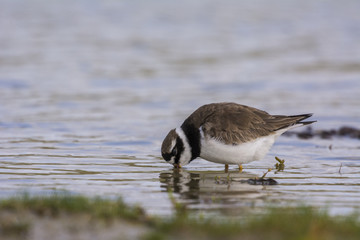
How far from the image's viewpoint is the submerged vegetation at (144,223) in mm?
6715

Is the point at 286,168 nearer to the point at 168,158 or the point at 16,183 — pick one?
the point at 168,158

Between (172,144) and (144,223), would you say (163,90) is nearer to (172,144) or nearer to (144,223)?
(172,144)

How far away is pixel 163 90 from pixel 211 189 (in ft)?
36.9

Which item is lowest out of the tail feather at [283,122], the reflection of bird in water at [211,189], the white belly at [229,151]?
the reflection of bird in water at [211,189]

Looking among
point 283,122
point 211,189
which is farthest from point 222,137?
point 283,122

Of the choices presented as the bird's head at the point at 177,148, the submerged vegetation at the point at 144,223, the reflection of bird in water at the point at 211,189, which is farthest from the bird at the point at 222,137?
the submerged vegetation at the point at 144,223

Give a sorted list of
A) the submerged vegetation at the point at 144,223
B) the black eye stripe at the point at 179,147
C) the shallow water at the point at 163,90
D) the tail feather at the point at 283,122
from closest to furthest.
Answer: the submerged vegetation at the point at 144,223 < the shallow water at the point at 163,90 < the black eye stripe at the point at 179,147 < the tail feather at the point at 283,122

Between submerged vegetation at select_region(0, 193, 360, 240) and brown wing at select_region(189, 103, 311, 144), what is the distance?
386 centimetres

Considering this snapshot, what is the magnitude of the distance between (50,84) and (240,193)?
13096 millimetres

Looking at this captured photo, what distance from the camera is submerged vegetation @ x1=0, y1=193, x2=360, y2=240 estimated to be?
6.71 metres

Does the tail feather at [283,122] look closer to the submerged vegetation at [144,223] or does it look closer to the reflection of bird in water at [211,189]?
the reflection of bird in water at [211,189]

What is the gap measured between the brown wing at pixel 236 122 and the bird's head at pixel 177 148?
419mm

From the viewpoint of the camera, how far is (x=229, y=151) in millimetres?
11312

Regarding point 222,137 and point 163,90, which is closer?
point 222,137
